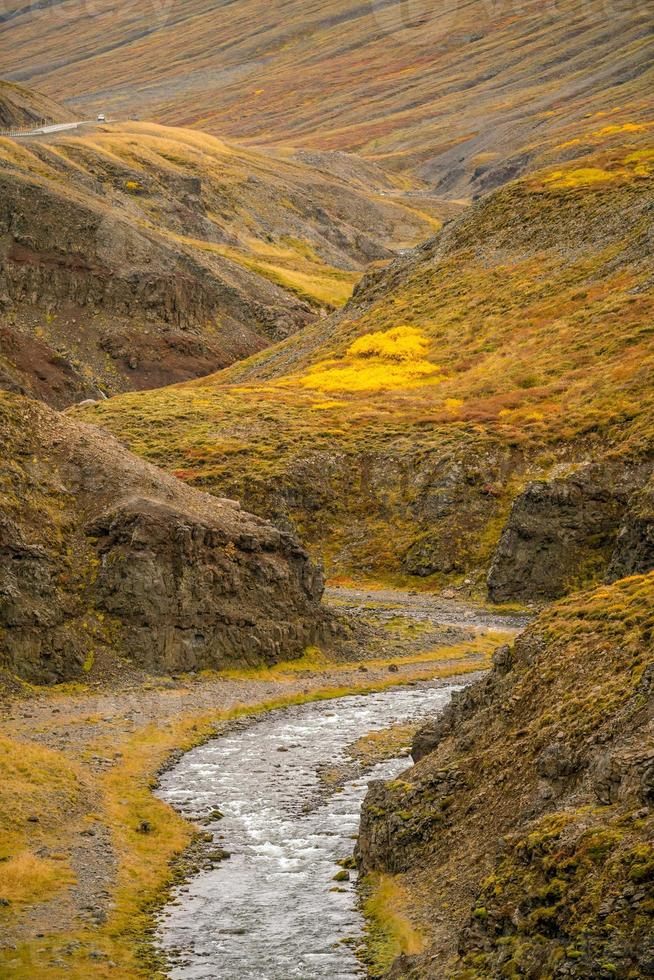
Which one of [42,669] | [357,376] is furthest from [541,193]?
[42,669]

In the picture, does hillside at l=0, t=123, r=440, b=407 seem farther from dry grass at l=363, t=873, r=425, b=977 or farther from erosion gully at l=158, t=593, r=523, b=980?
dry grass at l=363, t=873, r=425, b=977

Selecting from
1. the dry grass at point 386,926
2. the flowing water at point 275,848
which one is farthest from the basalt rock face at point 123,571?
the dry grass at point 386,926

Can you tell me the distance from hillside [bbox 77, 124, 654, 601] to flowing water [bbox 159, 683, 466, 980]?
88.0 ft

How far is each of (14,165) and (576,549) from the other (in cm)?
12576

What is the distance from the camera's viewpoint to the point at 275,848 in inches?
1305

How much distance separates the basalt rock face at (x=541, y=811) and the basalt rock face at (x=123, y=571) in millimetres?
22132

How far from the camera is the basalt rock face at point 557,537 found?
77938mm

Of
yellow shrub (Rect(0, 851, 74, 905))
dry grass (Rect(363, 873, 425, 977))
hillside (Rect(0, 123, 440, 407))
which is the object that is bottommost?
dry grass (Rect(363, 873, 425, 977))

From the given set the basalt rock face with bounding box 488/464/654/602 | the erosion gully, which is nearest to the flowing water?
the erosion gully

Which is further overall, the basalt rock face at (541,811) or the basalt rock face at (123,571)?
the basalt rock face at (123,571)

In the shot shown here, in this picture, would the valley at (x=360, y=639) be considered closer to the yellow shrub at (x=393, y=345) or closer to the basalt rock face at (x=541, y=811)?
the basalt rock face at (x=541, y=811)

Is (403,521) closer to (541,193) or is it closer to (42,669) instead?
(42,669)

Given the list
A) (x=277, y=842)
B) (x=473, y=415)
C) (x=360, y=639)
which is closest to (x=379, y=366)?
(x=473, y=415)

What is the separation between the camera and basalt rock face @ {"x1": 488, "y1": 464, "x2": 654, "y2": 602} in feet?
256
